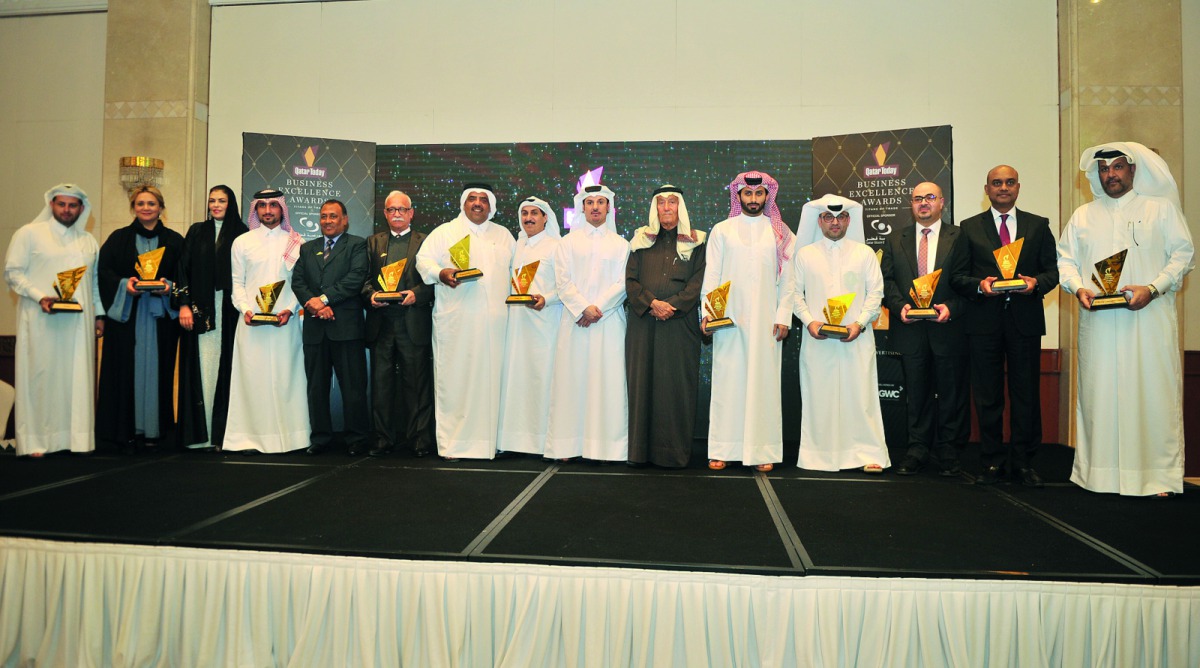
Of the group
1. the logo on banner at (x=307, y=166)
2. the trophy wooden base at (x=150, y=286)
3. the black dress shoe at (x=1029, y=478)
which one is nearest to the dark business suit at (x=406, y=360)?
the trophy wooden base at (x=150, y=286)

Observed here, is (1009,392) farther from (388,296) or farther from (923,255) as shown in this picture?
(388,296)

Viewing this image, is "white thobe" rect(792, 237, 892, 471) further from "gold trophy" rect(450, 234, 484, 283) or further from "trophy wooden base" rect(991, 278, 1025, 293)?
"gold trophy" rect(450, 234, 484, 283)

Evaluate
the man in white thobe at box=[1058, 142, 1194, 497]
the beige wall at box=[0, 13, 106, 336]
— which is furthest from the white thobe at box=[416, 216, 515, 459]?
the beige wall at box=[0, 13, 106, 336]

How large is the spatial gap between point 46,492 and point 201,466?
35.5 inches

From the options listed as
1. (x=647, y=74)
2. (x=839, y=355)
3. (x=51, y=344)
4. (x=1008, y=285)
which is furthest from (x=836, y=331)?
(x=51, y=344)

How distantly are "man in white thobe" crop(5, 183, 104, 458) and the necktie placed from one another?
5720 millimetres

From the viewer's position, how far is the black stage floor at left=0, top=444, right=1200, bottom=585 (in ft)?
8.98

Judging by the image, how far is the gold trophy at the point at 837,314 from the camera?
4586mm

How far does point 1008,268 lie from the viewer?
13.8 feet

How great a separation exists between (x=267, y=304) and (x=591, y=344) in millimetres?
2285

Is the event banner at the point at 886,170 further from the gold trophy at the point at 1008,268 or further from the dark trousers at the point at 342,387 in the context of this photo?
the dark trousers at the point at 342,387

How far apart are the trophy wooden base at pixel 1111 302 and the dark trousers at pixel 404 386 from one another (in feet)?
13.8

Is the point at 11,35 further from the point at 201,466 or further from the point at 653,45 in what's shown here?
the point at 653,45

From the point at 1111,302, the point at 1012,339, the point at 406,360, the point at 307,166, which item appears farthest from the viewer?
the point at 307,166
